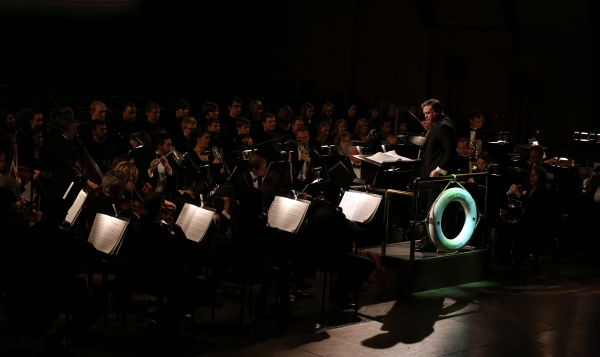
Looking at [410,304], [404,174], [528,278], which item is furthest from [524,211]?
[410,304]

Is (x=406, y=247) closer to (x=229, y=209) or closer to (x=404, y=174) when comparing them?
(x=404, y=174)

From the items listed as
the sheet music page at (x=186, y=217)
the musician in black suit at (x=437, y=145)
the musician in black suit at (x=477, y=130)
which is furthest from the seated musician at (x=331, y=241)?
the musician in black suit at (x=477, y=130)

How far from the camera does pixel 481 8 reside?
15.5 meters

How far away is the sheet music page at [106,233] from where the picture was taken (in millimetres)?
5883

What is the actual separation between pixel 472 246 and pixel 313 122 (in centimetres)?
598

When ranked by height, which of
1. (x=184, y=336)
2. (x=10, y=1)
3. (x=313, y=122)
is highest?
(x=10, y=1)

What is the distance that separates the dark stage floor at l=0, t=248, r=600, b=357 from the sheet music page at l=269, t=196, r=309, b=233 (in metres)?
0.72

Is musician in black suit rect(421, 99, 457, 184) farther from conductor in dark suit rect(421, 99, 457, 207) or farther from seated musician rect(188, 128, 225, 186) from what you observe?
seated musician rect(188, 128, 225, 186)

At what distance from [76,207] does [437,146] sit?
11.9ft

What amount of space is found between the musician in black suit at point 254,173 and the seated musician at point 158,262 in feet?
6.54

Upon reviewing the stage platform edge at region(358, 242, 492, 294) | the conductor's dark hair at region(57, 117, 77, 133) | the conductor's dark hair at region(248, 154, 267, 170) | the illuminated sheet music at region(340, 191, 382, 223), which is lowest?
the stage platform edge at region(358, 242, 492, 294)

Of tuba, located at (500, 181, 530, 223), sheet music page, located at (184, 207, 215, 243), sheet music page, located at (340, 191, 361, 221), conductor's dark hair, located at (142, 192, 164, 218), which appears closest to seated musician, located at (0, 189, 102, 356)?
conductor's dark hair, located at (142, 192, 164, 218)

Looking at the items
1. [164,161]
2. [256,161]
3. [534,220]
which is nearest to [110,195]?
[164,161]

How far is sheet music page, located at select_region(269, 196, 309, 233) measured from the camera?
22.7ft
